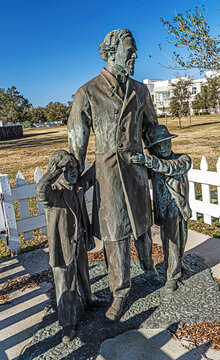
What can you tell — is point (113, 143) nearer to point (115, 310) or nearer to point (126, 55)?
point (126, 55)

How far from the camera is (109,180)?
2.59 m

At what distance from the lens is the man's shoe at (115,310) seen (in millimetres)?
2695

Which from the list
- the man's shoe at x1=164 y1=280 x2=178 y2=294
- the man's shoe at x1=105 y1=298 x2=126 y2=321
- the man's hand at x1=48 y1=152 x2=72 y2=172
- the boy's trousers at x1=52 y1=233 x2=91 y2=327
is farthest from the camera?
Result: the man's shoe at x1=164 y1=280 x2=178 y2=294

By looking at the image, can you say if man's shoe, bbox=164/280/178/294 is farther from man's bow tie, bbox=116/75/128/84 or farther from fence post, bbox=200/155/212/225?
fence post, bbox=200/155/212/225

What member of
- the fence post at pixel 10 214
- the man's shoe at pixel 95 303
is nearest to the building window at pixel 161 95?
the fence post at pixel 10 214

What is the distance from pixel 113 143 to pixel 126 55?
2.12 ft

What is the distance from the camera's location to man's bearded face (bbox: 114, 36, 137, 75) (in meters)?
2.45

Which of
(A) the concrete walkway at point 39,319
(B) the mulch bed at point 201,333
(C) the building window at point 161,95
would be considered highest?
(C) the building window at point 161,95

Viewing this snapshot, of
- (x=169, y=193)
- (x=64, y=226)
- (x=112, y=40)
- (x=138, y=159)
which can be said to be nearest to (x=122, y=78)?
(x=112, y=40)

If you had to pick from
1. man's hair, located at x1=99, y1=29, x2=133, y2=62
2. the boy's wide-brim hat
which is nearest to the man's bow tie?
man's hair, located at x1=99, y1=29, x2=133, y2=62

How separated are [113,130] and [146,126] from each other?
0.47 metres

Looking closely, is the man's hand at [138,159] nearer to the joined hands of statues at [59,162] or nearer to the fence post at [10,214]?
the joined hands of statues at [59,162]

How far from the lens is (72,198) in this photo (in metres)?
2.50

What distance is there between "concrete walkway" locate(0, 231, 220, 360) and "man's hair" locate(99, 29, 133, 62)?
216cm
